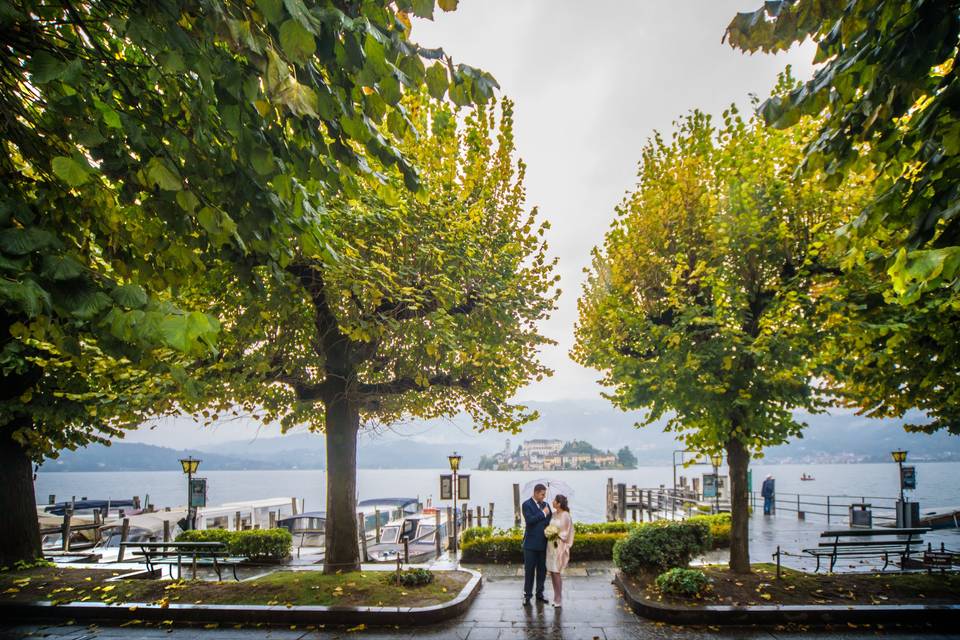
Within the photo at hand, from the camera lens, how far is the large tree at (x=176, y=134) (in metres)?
3.39

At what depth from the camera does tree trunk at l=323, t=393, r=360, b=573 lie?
11.8 meters

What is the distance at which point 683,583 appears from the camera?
923 centimetres

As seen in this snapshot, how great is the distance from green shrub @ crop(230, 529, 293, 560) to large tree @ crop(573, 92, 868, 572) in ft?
35.5

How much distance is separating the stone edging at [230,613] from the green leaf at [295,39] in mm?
8441

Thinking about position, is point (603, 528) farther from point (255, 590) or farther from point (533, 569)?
point (255, 590)

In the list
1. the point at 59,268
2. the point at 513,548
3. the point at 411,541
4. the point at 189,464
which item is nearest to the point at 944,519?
the point at 513,548

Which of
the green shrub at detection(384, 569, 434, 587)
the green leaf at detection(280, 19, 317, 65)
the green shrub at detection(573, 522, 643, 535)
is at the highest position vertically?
the green leaf at detection(280, 19, 317, 65)

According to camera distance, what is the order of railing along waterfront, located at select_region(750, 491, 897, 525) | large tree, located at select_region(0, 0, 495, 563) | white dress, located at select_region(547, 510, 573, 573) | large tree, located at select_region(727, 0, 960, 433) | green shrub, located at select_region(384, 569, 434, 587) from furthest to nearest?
1. railing along waterfront, located at select_region(750, 491, 897, 525)
2. green shrub, located at select_region(384, 569, 434, 587)
3. white dress, located at select_region(547, 510, 573, 573)
4. large tree, located at select_region(727, 0, 960, 433)
5. large tree, located at select_region(0, 0, 495, 563)

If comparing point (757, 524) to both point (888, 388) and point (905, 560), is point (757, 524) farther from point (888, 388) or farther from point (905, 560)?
point (888, 388)

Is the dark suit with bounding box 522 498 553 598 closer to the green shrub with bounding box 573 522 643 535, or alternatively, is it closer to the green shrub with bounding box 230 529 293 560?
the green shrub with bounding box 573 522 643 535

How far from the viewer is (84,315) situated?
3570 millimetres

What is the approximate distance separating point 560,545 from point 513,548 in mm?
5714

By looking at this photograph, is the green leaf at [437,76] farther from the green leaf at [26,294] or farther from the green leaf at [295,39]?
the green leaf at [26,294]

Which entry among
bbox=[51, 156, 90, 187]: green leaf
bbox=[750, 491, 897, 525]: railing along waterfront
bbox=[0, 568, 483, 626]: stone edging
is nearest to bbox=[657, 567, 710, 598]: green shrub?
bbox=[0, 568, 483, 626]: stone edging
